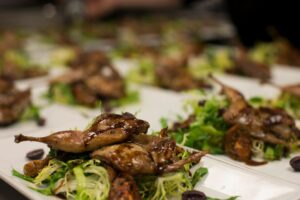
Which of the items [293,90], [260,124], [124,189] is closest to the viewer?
[124,189]

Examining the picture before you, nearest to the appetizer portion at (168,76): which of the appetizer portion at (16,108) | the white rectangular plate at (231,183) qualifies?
the appetizer portion at (16,108)

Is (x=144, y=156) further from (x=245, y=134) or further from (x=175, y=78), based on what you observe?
(x=175, y=78)

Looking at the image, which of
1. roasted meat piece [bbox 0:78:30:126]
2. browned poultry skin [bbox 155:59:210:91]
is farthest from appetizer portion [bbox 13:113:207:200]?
browned poultry skin [bbox 155:59:210:91]

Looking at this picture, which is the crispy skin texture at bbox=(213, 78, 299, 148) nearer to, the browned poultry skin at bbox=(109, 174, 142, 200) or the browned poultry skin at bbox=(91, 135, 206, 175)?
the browned poultry skin at bbox=(91, 135, 206, 175)

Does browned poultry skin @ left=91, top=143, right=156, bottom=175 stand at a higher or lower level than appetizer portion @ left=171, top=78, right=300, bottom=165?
higher

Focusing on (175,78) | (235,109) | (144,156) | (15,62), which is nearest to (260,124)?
(235,109)

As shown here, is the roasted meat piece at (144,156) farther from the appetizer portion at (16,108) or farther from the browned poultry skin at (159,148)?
the appetizer portion at (16,108)

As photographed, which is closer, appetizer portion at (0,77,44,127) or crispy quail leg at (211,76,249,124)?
crispy quail leg at (211,76,249,124)
